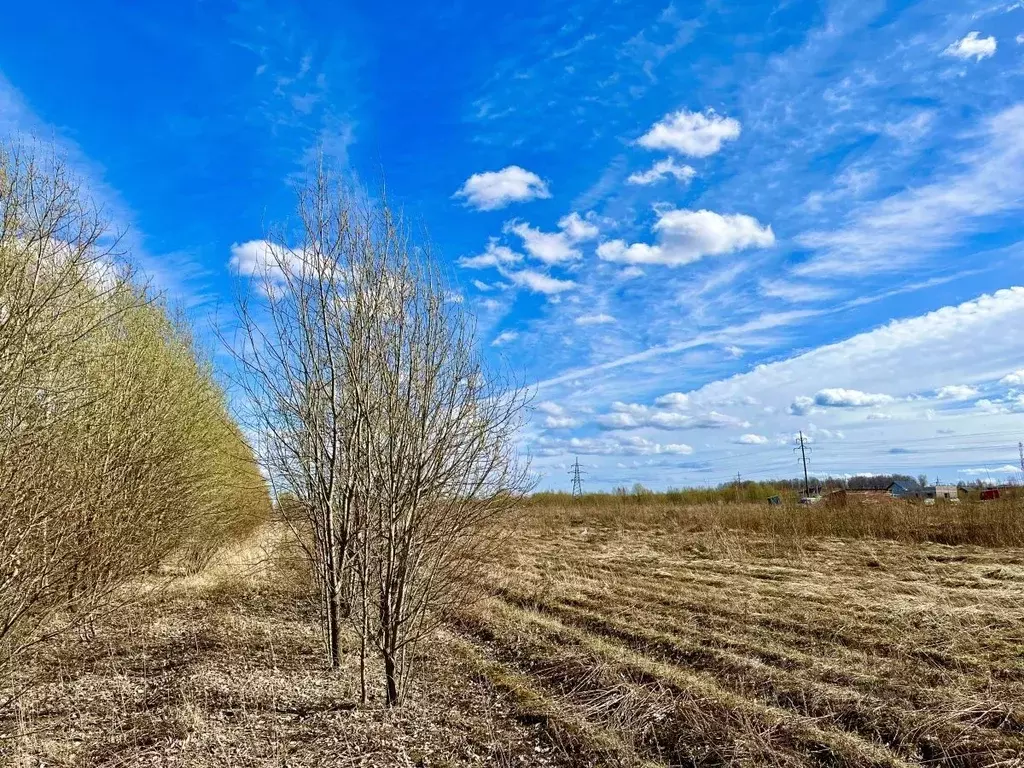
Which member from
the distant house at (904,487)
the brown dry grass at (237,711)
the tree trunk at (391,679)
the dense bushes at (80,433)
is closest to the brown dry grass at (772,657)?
the brown dry grass at (237,711)

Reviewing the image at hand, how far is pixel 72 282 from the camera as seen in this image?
6766mm

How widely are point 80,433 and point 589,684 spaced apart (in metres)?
5.54

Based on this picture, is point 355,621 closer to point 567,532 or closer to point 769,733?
point 769,733

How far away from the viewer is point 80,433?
21.2ft

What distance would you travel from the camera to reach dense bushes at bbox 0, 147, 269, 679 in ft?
15.7

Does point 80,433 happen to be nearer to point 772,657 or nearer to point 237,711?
point 237,711

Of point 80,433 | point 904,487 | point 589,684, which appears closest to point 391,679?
point 589,684

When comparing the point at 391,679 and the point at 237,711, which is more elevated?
the point at 391,679

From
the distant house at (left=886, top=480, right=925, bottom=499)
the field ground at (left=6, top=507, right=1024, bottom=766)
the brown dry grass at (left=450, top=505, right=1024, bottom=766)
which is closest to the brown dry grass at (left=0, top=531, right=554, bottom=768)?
the field ground at (left=6, top=507, right=1024, bottom=766)

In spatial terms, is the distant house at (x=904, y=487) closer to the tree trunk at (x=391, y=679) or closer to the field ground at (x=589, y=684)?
the field ground at (x=589, y=684)

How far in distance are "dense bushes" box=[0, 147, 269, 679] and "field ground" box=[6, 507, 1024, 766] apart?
3.09 ft

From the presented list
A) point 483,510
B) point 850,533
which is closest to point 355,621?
point 483,510

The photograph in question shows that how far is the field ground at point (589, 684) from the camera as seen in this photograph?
4.84 m

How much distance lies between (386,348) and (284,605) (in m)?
7.06
